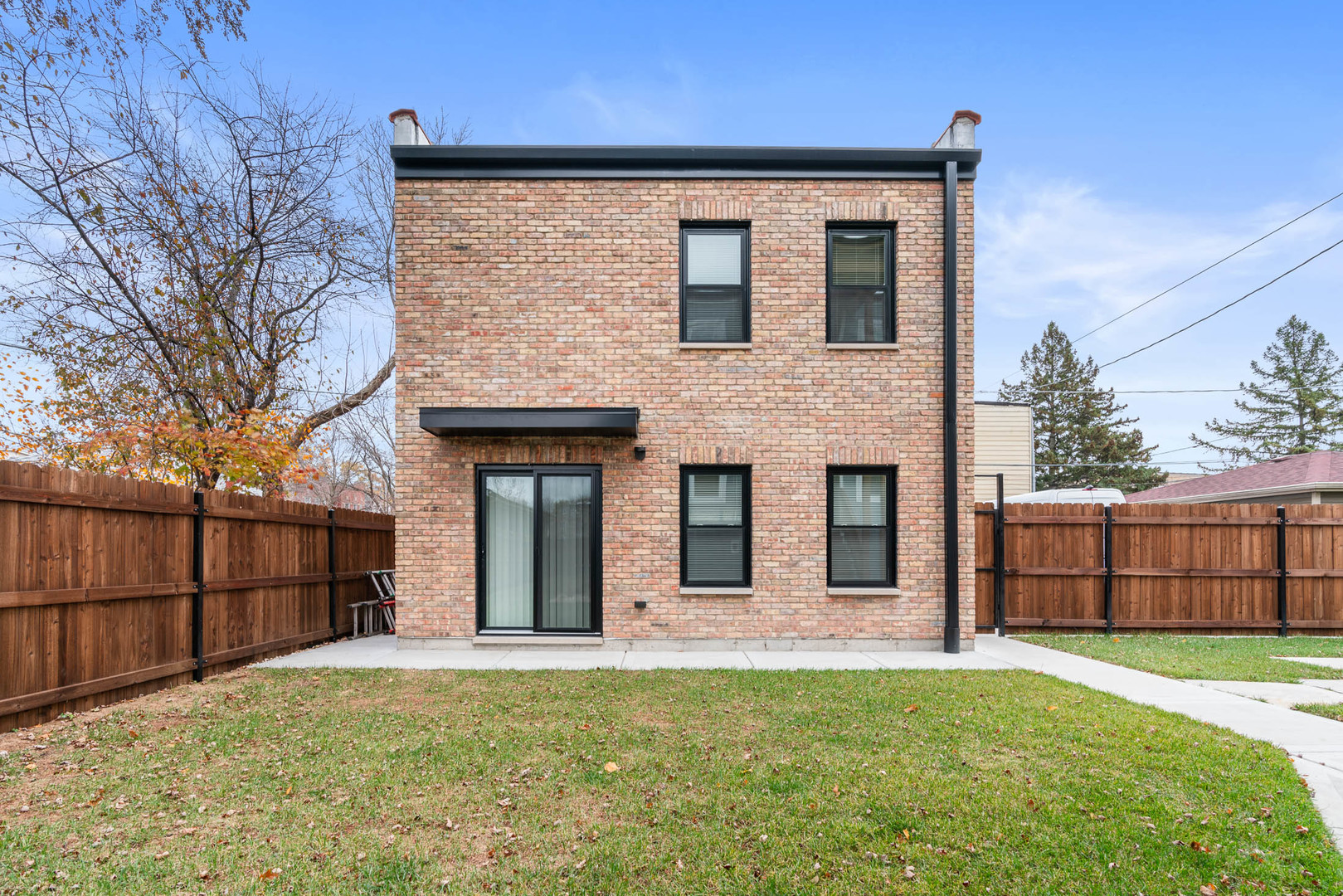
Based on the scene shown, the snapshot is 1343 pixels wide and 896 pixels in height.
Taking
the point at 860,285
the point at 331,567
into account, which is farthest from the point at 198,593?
the point at 860,285

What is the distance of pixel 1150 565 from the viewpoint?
10906 mm

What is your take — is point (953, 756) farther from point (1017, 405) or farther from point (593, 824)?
point (1017, 405)

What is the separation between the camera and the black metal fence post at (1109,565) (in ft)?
35.5

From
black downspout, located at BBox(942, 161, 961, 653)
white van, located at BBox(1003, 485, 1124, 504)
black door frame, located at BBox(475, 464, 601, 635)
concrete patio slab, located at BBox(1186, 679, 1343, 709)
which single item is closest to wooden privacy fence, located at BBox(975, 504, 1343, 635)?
black downspout, located at BBox(942, 161, 961, 653)

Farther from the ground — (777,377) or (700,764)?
(777,377)

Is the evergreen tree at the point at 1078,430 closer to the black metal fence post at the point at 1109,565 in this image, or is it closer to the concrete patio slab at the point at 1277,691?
the black metal fence post at the point at 1109,565

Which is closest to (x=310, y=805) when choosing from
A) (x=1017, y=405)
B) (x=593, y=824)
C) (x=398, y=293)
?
(x=593, y=824)

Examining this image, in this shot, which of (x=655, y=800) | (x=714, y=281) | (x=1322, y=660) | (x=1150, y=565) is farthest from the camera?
(x=1150, y=565)

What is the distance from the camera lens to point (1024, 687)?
6984mm

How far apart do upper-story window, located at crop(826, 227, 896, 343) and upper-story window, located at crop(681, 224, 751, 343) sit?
1.19 metres

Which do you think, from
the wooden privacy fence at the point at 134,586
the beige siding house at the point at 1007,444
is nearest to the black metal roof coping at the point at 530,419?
the wooden privacy fence at the point at 134,586

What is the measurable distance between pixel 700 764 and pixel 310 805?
2391 millimetres

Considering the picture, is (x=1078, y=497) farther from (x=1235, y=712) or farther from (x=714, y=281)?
(x=714, y=281)

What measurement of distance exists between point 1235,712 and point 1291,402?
45.1m
